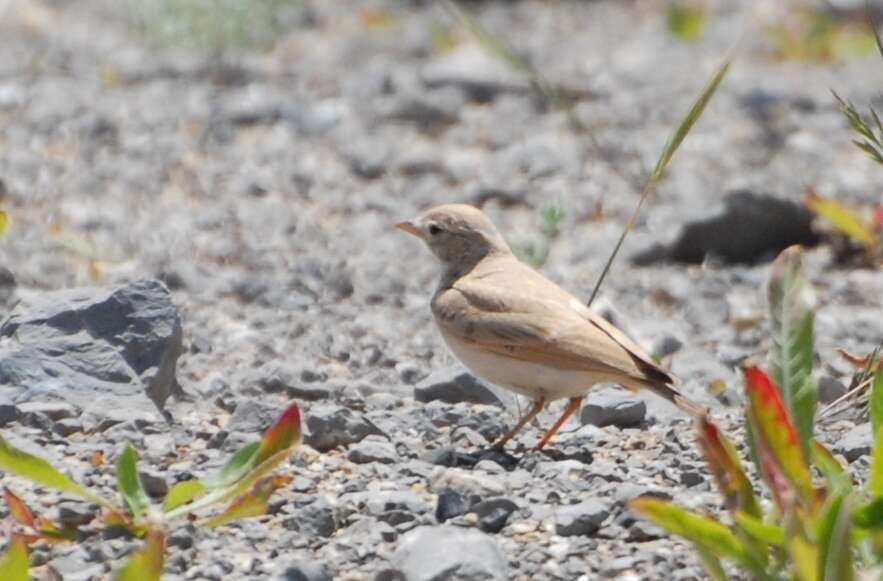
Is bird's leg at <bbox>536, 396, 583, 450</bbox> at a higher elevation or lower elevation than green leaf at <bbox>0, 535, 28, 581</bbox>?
higher

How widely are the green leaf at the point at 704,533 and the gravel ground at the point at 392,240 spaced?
0.38 meters

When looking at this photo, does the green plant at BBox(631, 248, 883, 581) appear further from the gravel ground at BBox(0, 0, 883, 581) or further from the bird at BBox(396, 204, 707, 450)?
the bird at BBox(396, 204, 707, 450)

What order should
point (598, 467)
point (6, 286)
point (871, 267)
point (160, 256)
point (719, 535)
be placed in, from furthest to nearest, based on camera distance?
point (871, 267)
point (160, 256)
point (6, 286)
point (598, 467)
point (719, 535)

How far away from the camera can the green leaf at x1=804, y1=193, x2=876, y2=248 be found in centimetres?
807

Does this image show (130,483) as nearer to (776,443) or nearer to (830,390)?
(776,443)

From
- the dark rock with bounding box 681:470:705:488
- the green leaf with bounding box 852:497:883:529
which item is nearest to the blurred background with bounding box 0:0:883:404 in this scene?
the dark rock with bounding box 681:470:705:488

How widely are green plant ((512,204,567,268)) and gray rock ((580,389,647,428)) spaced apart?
1.44 metres

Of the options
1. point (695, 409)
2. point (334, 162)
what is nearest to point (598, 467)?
point (695, 409)

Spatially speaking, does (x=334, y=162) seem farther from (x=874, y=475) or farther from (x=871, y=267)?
(x=874, y=475)

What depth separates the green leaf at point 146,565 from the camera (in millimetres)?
3832

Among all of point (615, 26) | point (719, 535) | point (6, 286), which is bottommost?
point (6, 286)

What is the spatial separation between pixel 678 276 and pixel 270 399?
2.95m

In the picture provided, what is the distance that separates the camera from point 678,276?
8.25 m

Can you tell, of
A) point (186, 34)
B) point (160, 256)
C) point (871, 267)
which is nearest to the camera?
point (160, 256)
